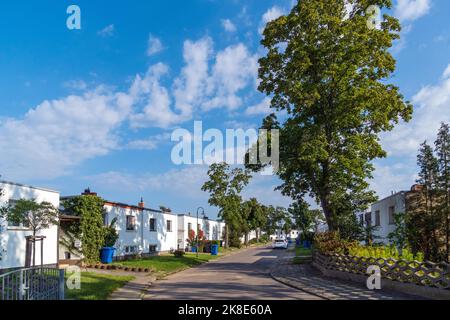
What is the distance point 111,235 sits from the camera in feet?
90.5

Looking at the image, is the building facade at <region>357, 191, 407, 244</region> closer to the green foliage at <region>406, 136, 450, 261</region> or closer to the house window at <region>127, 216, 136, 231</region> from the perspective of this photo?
the green foliage at <region>406, 136, 450, 261</region>

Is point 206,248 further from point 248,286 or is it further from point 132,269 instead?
point 248,286

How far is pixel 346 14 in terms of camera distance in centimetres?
2494

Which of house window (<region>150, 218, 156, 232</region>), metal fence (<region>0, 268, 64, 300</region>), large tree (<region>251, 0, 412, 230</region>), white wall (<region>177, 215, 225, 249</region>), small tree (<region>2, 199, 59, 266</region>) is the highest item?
large tree (<region>251, 0, 412, 230</region>)

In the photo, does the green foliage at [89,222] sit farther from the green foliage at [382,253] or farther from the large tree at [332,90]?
the green foliage at [382,253]

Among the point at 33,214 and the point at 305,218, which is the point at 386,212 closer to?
the point at 33,214

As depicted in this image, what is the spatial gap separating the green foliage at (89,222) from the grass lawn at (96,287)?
618 cm

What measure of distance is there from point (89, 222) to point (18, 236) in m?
5.95

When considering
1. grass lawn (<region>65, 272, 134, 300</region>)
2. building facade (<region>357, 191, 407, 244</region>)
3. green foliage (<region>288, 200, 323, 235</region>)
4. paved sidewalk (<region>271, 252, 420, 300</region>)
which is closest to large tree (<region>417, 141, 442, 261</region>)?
building facade (<region>357, 191, 407, 244</region>)

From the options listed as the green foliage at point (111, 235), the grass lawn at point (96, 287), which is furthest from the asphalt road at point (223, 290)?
the green foliage at point (111, 235)

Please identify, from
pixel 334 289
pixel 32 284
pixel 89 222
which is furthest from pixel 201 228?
pixel 32 284

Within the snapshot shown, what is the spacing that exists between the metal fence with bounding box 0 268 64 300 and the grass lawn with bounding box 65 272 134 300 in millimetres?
1819

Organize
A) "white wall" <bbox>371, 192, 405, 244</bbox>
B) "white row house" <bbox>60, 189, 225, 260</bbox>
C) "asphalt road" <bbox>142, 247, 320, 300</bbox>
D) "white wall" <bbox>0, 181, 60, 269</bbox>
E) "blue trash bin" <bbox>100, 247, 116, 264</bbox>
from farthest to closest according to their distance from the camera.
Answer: "white row house" <bbox>60, 189, 225, 260</bbox> → "blue trash bin" <bbox>100, 247, 116, 264</bbox> → "white wall" <bbox>371, 192, 405, 244</bbox> → "white wall" <bbox>0, 181, 60, 269</bbox> → "asphalt road" <bbox>142, 247, 320, 300</bbox>

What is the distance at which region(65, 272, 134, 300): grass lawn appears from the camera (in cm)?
1291
